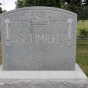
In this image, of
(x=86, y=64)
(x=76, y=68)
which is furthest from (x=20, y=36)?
(x=86, y=64)

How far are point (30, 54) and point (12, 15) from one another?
0.68m

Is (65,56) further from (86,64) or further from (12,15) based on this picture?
(86,64)

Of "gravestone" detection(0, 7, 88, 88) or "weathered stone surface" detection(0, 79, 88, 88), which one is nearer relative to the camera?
"weathered stone surface" detection(0, 79, 88, 88)

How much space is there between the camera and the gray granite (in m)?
3.92

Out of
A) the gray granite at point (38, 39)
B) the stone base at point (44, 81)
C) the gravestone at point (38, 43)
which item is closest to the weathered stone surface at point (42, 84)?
the stone base at point (44, 81)

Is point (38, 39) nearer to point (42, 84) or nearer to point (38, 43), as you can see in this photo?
point (38, 43)

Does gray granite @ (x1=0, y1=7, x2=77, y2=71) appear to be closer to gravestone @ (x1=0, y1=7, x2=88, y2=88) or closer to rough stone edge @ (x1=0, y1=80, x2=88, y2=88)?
gravestone @ (x1=0, y1=7, x2=88, y2=88)

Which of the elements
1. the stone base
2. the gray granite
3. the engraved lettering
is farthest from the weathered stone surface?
the engraved lettering

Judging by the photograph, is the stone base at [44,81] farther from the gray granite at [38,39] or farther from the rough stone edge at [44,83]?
the gray granite at [38,39]

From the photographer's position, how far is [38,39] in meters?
3.98

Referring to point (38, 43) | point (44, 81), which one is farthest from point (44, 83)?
point (38, 43)

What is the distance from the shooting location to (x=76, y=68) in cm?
419

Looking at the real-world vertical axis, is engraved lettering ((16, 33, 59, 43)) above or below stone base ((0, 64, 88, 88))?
above

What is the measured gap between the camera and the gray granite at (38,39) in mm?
3924
